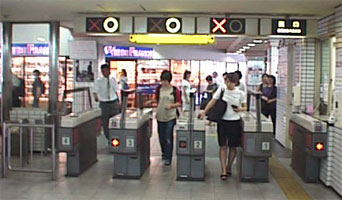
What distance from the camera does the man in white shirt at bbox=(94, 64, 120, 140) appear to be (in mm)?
8930

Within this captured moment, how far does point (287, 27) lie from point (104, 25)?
2.65 metres

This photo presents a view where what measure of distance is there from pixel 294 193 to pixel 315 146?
2.32 feet

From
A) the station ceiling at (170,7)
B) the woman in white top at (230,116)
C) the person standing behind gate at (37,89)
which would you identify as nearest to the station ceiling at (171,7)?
the station ceiling at (170,7)

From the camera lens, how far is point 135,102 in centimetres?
1716

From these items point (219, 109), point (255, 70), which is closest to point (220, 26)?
point (219, 109)

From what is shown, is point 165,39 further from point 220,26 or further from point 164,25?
point 220,26

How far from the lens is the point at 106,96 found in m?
8.95

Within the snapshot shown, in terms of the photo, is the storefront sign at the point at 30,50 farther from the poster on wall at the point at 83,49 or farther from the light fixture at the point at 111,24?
the light fixture at the point at 111,24

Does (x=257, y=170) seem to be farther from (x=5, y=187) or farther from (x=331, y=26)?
(x=5, y=187)

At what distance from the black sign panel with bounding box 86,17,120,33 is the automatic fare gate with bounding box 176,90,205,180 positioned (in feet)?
5.39

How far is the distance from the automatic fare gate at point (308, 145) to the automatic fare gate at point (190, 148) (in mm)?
1450

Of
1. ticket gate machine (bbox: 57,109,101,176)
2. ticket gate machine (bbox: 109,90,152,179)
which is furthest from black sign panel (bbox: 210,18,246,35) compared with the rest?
ticket gate machine (bbox: 57,109,101,176)

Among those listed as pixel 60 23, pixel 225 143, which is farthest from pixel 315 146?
pixel 60 23

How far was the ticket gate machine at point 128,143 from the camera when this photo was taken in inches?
254
